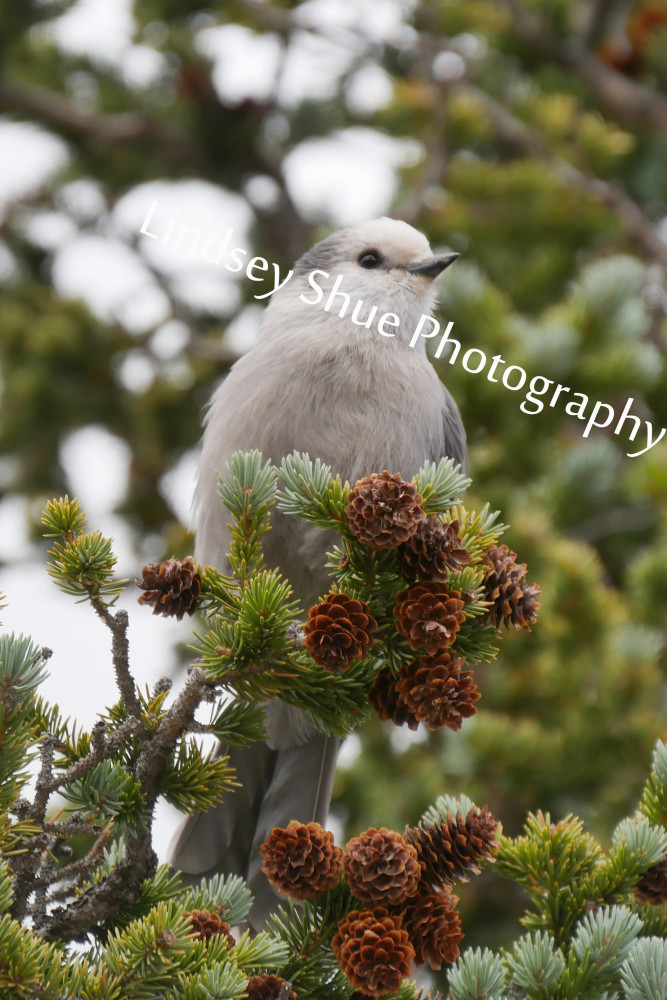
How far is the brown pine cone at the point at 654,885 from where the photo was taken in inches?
54.4

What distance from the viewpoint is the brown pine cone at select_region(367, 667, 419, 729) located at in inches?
57.3

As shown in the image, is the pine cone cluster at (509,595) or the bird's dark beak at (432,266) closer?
the pine cone cluster at (509,595)

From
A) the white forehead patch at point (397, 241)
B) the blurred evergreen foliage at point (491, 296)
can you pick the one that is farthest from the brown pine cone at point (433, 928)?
the white forehead patch at point (397, 241)

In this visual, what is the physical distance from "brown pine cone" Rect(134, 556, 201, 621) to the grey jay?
0.69m

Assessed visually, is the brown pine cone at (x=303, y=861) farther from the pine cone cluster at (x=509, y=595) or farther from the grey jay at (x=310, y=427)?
the grey jay at (x=310, y=427)

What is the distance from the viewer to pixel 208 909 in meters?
1.36

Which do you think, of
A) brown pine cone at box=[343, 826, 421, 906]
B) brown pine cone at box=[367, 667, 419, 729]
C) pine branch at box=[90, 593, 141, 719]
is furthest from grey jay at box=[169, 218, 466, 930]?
brown pine cone at box=[343, 826, 421, 906]

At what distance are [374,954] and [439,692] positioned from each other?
33cm

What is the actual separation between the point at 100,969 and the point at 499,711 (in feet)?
6.88

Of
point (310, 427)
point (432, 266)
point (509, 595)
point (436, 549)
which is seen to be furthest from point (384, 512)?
point (432, 266)

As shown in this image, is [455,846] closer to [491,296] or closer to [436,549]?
[436,549]

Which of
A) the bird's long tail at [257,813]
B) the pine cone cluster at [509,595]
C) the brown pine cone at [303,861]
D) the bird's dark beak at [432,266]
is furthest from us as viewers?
the bird's dark beak at [432,266]

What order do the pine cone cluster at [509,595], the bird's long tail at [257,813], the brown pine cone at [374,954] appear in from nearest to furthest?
the brown pine cone at [374,954]
the pine cone cluster at [509,595]
the bird's long tail at [257,813]

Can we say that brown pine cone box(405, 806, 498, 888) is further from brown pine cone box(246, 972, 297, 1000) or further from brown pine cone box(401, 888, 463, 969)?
brown pine cone box(246, 972, 297, 1000)
